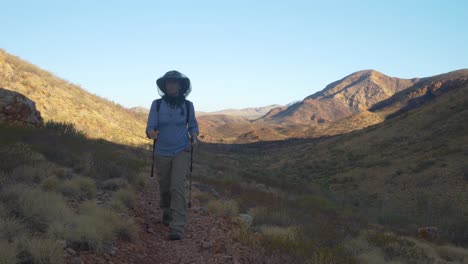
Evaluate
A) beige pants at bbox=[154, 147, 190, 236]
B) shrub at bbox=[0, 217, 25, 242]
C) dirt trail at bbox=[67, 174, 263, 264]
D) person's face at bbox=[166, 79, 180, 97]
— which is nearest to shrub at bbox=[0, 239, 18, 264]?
shrub at bbox=[0, 217, 25, 242]

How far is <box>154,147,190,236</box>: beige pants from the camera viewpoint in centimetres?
562

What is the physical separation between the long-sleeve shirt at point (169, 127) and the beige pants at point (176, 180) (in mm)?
102

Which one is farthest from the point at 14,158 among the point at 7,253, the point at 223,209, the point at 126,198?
the point at 7,253

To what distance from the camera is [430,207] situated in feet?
53.6

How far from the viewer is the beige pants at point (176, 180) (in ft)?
18.4

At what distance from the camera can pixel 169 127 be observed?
579cm

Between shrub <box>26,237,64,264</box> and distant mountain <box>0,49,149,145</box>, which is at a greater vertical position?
distant mountain <box>0,49,149,145</box>

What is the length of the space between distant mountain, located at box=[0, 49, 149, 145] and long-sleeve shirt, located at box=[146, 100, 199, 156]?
17.0m

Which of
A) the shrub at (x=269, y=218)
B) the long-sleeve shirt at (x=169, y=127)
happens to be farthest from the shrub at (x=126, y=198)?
the shrub at (x=269, y=218)

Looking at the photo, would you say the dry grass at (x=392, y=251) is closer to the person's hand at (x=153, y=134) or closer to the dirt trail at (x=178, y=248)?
the dirt trail at (x=178, y=248)

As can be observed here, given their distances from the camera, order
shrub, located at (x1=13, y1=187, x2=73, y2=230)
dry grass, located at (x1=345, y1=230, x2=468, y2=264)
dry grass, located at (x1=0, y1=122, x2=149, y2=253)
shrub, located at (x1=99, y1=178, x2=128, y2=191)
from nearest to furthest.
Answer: dry grass, located at (x1=0, y1=122, x2=149, y2=253), shrub, located at (x1=13, y1=187, x2=73, y2=230), dry grass, located at (x1=345, y1=230, x2=468, y2=264), shrub, located at (x1=99, y1=178, x2=128, y2=191)

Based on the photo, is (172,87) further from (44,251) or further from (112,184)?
(112,184)

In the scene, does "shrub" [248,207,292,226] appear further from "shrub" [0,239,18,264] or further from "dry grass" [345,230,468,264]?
"shrub" [0,239,18,264]

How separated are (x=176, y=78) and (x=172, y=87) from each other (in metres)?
0.15
